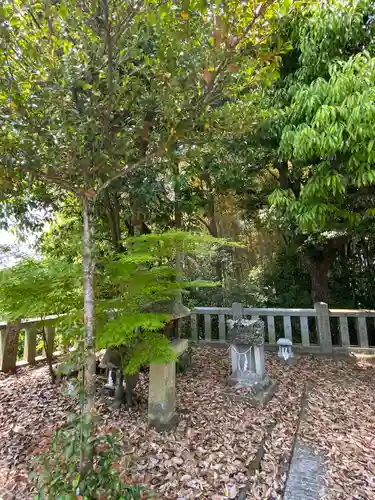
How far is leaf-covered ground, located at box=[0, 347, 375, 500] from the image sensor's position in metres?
1.87

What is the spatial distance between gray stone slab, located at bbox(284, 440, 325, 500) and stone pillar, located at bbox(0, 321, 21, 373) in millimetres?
3067

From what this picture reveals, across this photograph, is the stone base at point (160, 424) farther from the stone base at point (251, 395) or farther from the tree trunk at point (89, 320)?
the tree trunk at point (89, 320)

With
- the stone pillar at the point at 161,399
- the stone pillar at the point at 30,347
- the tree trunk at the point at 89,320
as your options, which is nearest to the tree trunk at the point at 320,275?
the stone pillar at the point at 161,399

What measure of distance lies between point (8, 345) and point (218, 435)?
8.52ft

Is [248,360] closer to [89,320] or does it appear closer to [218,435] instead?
[218,435]

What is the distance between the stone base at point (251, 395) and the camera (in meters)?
2.92

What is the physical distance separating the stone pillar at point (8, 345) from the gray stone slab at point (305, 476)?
3067 mm

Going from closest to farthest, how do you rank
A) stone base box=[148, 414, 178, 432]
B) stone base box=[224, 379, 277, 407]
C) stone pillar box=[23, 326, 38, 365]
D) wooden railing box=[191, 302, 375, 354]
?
stone base box=[148, 414, 178, 432]
stone base box=[224, 379, 277, 407]
stone pillar box=[23, 326, 38, 365]
wooden railing box=[191, 302, 375, 354]

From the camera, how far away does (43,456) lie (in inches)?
54.9

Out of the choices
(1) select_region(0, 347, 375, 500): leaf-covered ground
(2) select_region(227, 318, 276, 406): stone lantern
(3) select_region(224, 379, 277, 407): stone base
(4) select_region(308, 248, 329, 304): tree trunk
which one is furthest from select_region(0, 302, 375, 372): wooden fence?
(3) select_region(224, 379, 277, 407): stone base

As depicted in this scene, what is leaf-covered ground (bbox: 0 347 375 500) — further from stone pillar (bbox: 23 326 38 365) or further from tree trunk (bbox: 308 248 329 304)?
tree trunk (bbox: 308 248 329 304)

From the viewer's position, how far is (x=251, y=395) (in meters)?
2.99

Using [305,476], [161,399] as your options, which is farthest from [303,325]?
[161,399]

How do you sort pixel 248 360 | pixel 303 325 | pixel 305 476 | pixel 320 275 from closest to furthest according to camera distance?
pixel 305 476
pixel 248 360
pixel 303 325
pixel 320 275
